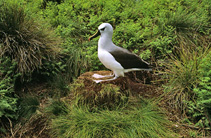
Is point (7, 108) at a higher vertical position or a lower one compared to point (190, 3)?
lower

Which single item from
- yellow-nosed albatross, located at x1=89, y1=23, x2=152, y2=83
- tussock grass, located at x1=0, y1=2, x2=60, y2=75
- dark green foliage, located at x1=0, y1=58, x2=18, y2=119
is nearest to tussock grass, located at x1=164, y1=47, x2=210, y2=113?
yellow-nosed albatross, located at x1=89, y1=23, x2=152, y2=83

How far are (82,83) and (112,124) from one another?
0.76m

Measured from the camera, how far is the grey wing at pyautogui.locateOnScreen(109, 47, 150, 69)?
9.28ft

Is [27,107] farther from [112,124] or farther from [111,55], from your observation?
[111,55]

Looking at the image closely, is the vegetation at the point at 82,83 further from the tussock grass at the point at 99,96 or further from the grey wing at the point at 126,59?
the grey wing at the point at 126,59

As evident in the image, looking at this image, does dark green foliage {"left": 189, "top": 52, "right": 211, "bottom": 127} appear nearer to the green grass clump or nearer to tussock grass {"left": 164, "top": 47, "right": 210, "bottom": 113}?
tussock grass {"left": 164, "top": 47, "right": 210, "bottom": 113}

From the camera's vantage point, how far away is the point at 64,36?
4262mm

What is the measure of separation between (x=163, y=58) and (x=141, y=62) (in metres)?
1.26

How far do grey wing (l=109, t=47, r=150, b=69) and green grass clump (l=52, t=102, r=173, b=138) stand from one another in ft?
1.98

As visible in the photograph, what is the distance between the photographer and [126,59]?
2875mm

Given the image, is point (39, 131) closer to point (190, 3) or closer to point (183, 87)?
point (183, 87)

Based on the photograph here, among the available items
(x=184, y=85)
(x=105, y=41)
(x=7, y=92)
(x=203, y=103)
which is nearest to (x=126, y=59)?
(x=105, y=41)

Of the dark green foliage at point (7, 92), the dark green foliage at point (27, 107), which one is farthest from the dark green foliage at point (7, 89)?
the dark green foliage at point (27, 107)

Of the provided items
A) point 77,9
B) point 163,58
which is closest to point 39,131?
point 163,58
